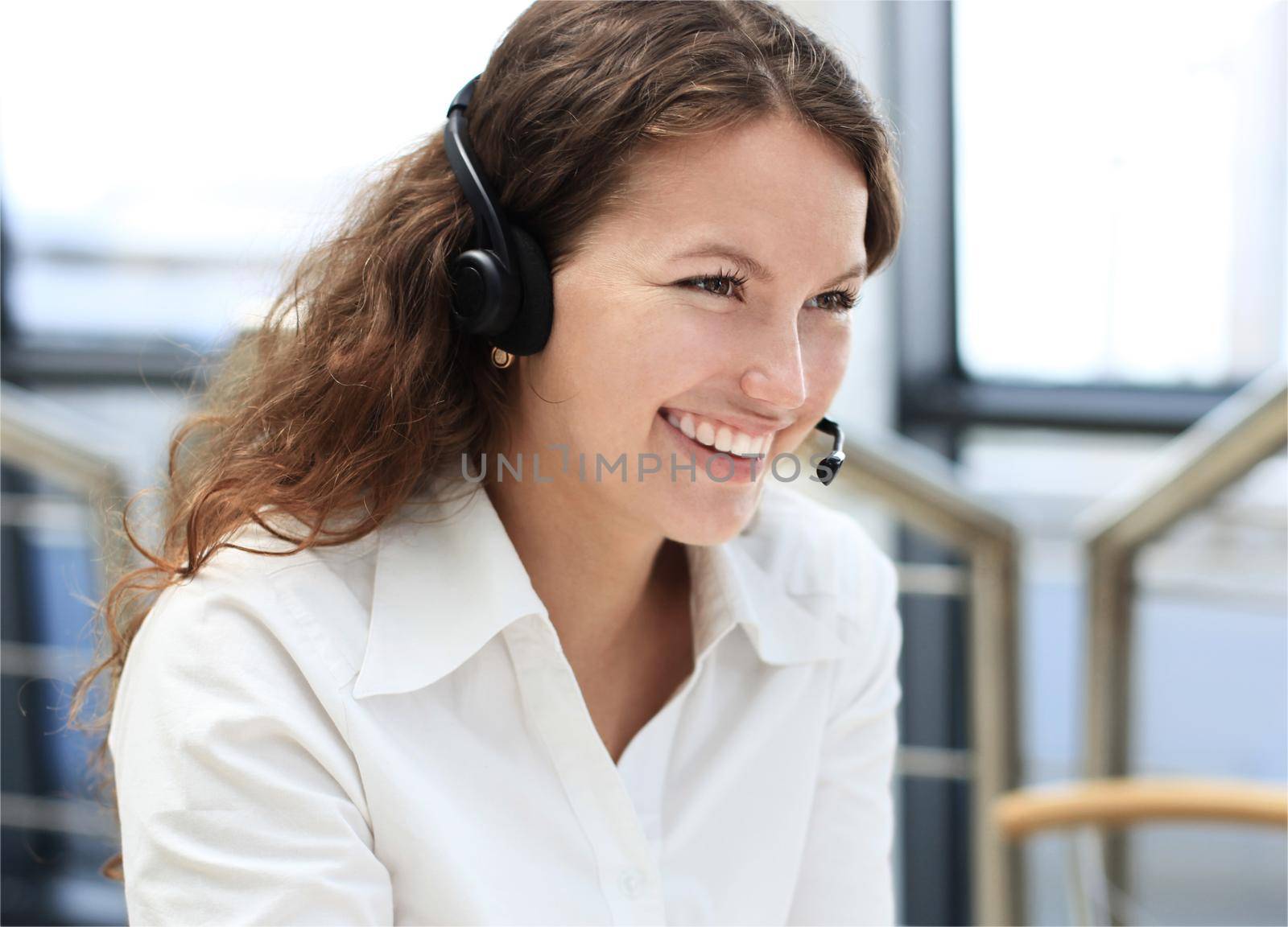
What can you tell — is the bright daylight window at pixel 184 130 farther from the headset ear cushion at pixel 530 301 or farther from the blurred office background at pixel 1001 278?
the headset ear cushion at pixel 530 301

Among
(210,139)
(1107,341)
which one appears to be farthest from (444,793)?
(210,139)

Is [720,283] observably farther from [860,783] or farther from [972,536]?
[972,536]

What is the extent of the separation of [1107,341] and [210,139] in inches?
77.6

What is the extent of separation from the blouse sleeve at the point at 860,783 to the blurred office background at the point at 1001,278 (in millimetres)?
791

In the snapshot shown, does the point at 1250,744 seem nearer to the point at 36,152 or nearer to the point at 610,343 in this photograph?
the point at 610,343

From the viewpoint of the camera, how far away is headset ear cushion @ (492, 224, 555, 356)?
98cm

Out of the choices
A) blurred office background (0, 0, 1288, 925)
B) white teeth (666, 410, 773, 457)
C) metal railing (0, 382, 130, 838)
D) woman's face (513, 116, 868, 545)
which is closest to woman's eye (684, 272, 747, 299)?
woman's face (513, 116, 868, 545)

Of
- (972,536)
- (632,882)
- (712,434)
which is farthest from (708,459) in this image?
(972,536)

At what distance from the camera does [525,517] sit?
1129mm

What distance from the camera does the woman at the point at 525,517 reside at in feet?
2.93

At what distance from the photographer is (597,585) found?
1146 millimetres

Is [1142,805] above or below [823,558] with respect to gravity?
below

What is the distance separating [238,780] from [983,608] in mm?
1250

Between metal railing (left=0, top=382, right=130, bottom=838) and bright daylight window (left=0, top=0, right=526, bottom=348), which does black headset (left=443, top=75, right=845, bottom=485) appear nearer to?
metal railing (left=0, top=382, right=130, bottom=838)
